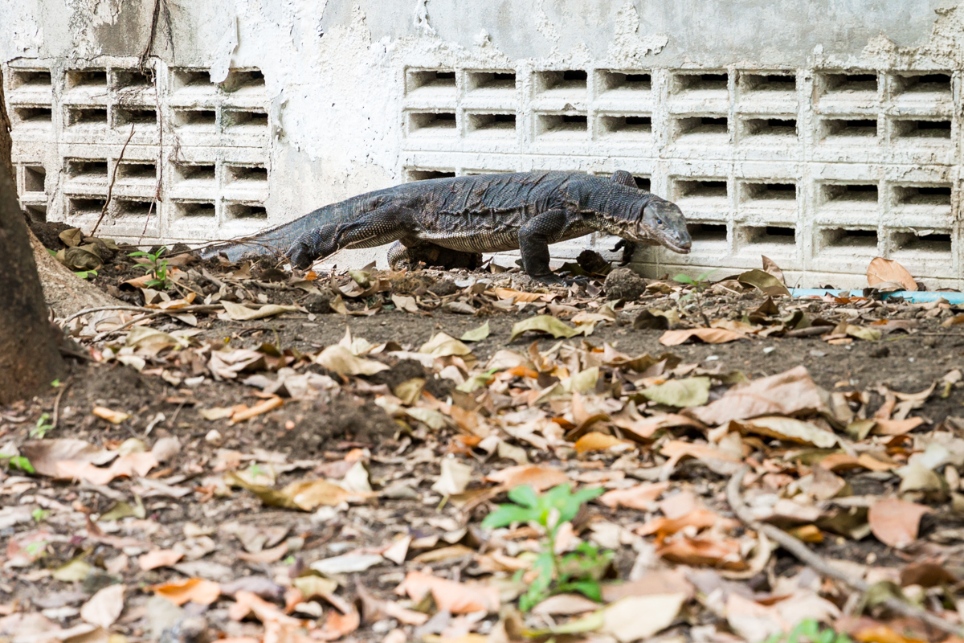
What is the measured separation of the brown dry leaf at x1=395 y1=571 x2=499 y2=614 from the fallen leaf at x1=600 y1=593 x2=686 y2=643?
260 mm

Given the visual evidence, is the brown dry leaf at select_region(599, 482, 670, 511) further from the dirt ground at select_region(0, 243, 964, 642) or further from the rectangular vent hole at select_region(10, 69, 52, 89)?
the rectangular vent hole at select_region(10, 69, 52, 89)

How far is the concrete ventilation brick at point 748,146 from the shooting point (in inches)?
235

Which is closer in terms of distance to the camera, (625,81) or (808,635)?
(808,635)

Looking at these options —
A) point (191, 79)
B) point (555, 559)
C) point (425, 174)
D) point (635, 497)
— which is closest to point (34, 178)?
point (191, 79)

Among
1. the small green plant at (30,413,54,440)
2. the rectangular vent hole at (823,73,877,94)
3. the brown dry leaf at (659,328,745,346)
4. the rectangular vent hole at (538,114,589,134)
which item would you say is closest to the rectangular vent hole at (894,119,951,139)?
the rectangular vent hole at (823,73,877,94)

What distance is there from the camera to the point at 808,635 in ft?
6.66

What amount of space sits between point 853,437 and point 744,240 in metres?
3.53

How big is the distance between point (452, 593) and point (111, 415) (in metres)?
1.36

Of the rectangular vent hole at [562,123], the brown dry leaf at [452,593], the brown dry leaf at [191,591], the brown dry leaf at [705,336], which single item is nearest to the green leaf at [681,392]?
the brown dry leaf at [705,336]

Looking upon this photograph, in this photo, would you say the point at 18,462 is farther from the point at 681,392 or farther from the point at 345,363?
the point at 681,392

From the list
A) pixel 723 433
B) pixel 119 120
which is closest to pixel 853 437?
pixel 723 433

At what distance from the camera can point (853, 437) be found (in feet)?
10.2

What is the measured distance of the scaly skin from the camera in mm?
6660

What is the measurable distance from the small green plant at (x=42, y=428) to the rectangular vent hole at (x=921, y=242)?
Answer: 4523mm
